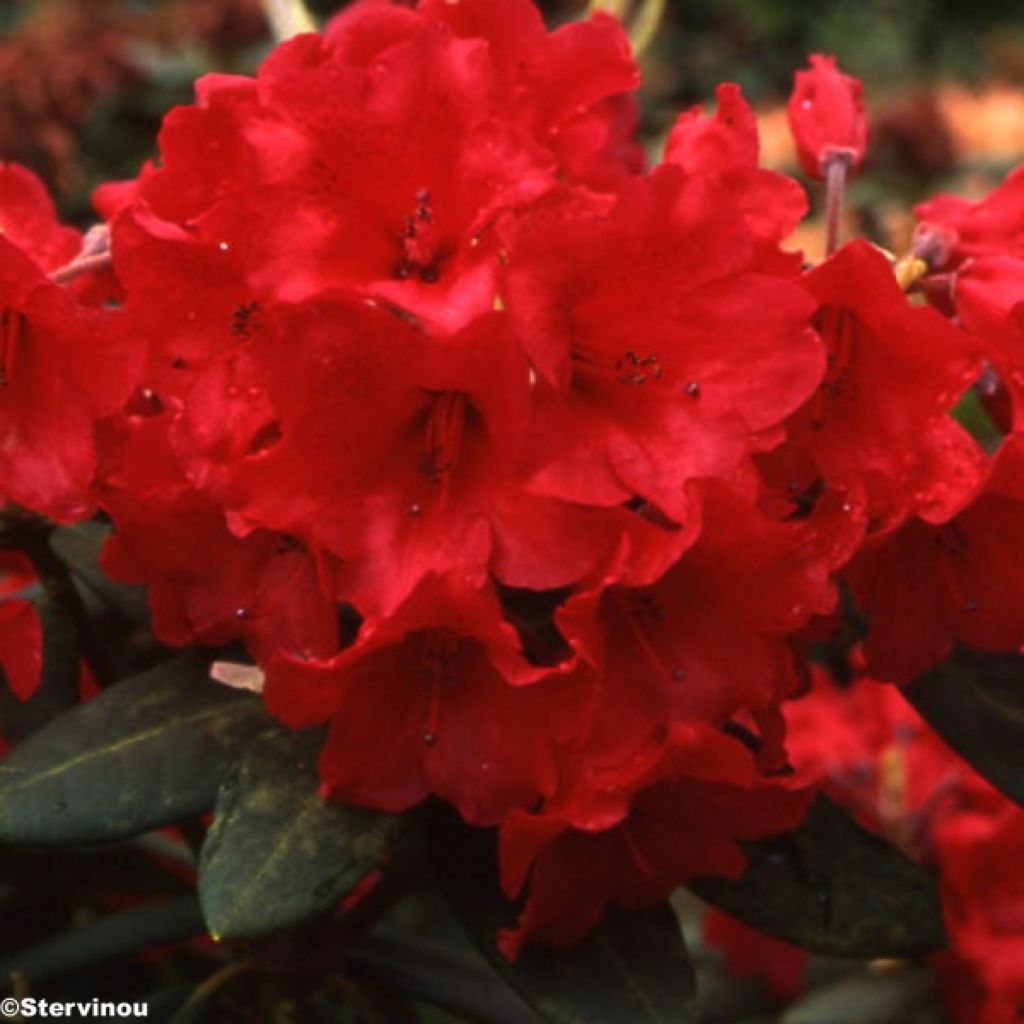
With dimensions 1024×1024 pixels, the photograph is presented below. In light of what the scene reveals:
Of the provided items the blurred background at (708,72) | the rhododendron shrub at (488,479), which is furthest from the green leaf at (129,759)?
the blurred background at (708,72)

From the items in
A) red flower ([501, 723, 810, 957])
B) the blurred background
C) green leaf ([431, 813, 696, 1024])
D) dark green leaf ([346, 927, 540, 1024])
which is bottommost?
the blurred background

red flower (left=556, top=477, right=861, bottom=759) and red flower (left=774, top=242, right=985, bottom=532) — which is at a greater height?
red flower (left=774, top=242, right=985, bottom=532)

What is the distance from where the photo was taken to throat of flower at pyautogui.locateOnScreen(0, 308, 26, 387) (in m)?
0.78

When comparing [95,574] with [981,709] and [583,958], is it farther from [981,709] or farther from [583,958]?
[981,709]

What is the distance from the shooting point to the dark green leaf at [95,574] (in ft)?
3.07

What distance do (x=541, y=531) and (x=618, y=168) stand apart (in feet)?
1.04

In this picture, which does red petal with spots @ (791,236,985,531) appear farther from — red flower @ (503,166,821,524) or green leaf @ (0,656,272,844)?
green leaf @ (0,656,272,844)

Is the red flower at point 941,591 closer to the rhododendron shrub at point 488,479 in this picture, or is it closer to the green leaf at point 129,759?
the rhododendron shrub at point 488,479

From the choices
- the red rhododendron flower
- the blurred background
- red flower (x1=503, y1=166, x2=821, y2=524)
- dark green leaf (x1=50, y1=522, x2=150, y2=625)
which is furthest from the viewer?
the blurred background

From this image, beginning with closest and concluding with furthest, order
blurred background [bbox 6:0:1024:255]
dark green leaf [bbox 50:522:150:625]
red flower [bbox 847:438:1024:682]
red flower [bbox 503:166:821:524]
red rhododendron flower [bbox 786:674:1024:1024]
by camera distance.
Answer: red flower [bbox 503:166:821:524], red flower [bbox 847:438:1024:682], dark green leaf [bbox 50:522:150:625], red rhododendron flower [bbox 786:674:1024:1024], blurred background [bbox 6:0:1024:255]

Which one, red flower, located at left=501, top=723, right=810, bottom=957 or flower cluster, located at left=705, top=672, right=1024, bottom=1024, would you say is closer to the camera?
red flower, located at left=501, top=723, right=810, bottom=957

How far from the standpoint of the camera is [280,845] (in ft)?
2.46

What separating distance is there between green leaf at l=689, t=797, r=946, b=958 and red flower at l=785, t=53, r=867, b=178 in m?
0.36

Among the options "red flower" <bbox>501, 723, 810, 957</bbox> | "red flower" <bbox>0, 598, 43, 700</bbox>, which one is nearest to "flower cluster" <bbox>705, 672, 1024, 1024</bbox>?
"red flower" <bbox>501, 723, 810, 957</bbox>
